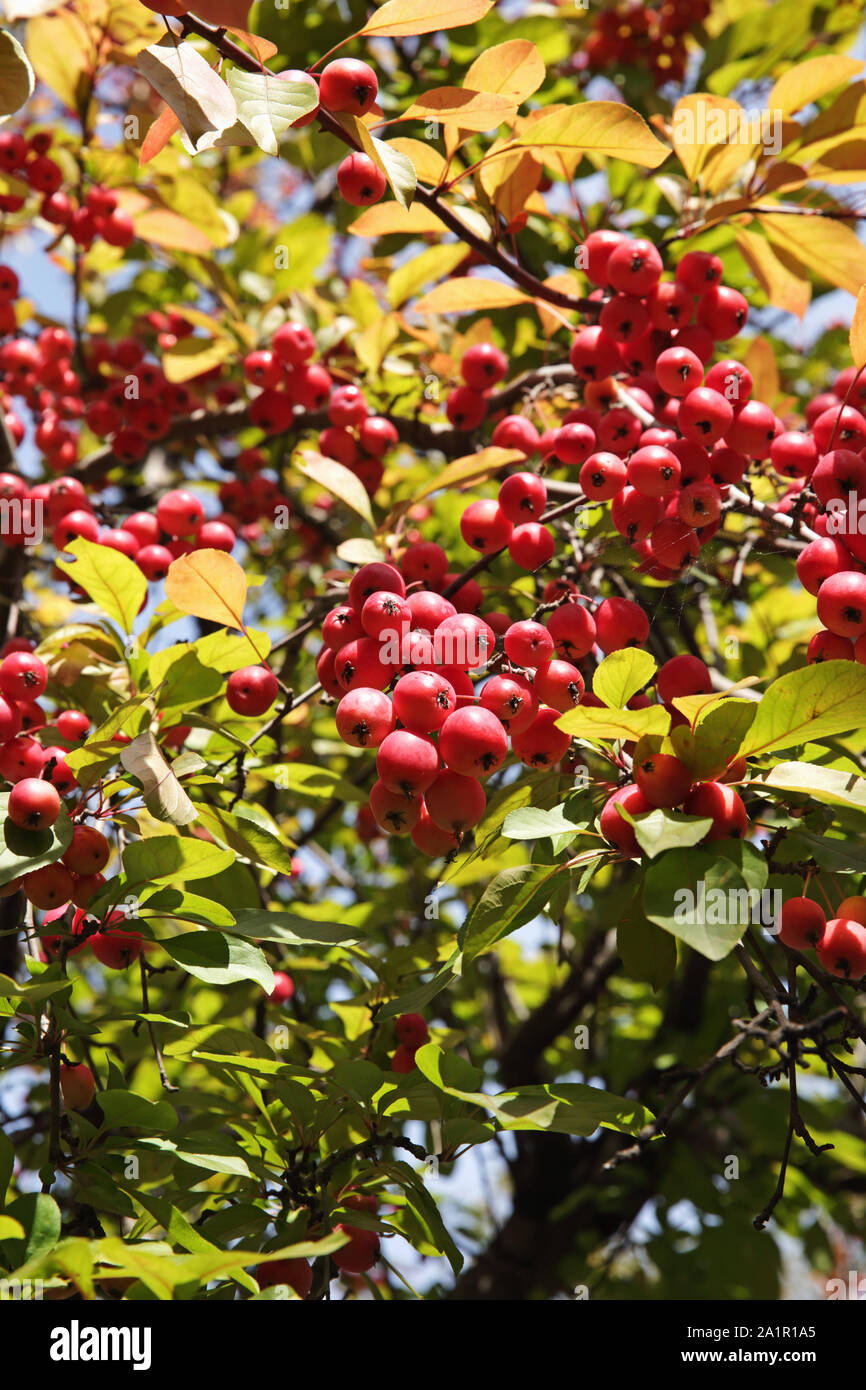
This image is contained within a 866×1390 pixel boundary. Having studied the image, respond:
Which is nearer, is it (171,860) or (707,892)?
(707,892)

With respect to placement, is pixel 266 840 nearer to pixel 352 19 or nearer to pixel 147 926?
pixel 147 926

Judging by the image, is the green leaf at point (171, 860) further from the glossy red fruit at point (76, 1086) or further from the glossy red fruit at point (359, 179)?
the glossy red fruit at point (359, 179)

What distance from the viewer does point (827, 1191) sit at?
3.85m

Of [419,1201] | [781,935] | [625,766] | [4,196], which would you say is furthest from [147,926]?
[4,196]

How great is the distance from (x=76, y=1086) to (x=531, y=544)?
1.41 meters

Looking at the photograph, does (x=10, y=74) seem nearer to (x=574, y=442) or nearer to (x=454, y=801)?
(x=574, y=442)

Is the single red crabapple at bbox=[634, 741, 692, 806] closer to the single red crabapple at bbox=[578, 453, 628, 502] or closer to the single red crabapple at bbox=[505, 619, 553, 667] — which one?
the single red crabapple at bbox=[505, 619, 553, 667]

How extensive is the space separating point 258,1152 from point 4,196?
2.96 m

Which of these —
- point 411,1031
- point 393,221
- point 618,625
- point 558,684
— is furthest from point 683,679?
point 393,221

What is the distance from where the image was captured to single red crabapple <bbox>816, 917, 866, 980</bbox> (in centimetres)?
170

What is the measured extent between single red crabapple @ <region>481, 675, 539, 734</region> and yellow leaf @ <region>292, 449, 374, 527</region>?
2.34 feet

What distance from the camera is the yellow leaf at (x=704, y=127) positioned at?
240 centimetres

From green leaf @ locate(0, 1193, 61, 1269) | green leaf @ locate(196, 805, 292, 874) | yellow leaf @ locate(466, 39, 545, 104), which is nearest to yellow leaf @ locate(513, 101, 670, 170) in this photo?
yellow leaf @ locate(466, 39, 545, 104)

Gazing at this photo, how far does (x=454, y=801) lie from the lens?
168 cm
